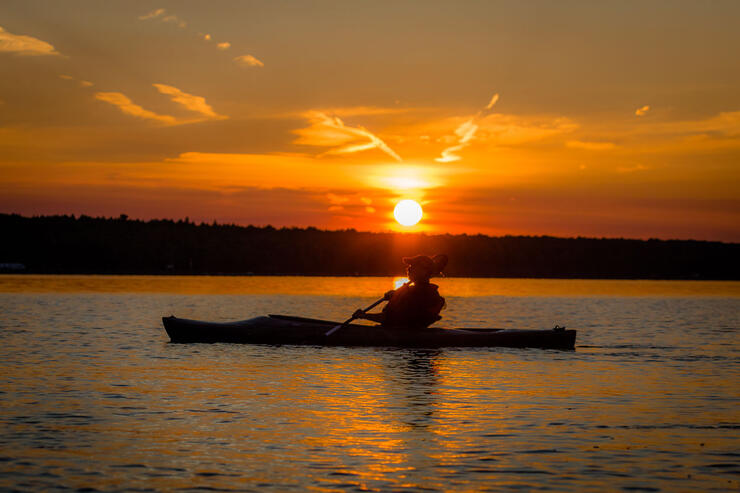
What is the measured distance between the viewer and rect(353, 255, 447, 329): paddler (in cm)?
2441

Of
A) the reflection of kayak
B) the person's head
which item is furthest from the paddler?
the reflection of kayak

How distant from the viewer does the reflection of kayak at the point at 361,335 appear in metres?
25.1

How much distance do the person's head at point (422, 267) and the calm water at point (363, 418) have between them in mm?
2160

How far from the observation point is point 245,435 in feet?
41.8

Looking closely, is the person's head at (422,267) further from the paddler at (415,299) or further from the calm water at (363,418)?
the calm water at (363,418)

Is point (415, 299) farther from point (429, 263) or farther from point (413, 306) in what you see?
point (429, 263)

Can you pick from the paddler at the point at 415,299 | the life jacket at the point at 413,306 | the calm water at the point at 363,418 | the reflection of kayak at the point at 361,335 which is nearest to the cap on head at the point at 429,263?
the paddler at the point at 415,299

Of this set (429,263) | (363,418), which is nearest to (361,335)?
(429,263)

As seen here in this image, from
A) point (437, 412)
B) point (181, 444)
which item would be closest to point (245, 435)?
point (181, 444)

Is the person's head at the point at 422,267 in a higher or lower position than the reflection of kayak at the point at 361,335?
higher

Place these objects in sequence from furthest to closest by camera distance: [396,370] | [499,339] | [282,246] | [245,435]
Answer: [282,246] < [499,339] < [396,370] < [245,435]

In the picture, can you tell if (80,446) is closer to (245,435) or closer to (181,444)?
(181,444)

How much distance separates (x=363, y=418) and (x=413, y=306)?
10.6 m

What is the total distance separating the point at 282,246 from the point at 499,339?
5630 inches
